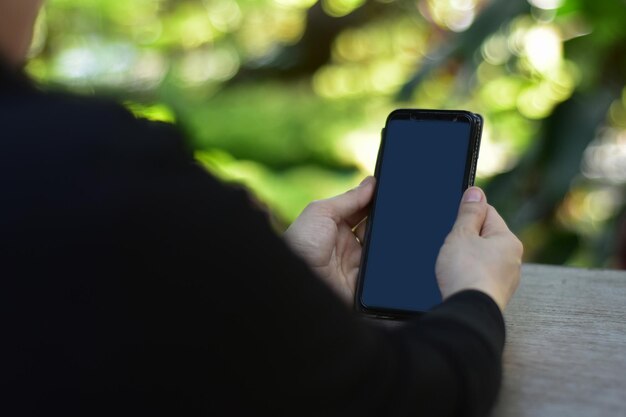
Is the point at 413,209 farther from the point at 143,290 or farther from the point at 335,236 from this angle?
the point at 143,290

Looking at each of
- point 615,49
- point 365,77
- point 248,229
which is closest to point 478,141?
point 248,229

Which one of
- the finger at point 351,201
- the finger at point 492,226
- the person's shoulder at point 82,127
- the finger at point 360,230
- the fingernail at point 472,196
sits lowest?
the finger at point 360,230

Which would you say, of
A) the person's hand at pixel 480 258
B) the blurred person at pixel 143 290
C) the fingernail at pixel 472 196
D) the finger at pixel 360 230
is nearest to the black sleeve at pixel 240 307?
the blurred person at pixel 143 290

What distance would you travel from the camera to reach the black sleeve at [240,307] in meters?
0.34

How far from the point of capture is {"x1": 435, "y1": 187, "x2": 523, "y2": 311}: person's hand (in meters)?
0.51

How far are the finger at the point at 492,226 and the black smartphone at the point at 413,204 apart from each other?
0.09 meters

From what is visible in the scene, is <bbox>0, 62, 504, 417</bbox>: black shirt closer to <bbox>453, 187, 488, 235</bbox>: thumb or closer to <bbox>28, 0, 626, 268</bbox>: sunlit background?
<bbox>28, 0, 626, 268</bbox>: sunlit background

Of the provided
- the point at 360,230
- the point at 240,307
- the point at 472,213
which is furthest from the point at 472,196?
the point at 240,307

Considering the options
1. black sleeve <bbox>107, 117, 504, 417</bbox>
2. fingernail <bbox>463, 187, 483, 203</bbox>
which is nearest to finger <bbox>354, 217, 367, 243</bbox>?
fingernail <bbox>463, 187, 483, 203</bbox>

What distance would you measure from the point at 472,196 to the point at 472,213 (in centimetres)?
4

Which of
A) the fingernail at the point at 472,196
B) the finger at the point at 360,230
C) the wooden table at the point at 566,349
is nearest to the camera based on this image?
the wooden table at the point at 566,349

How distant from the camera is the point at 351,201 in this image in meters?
0.71

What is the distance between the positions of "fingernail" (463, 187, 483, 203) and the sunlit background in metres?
0.21

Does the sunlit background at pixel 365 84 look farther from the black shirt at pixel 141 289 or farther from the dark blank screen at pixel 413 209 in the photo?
the dark blank screen at pixel 413 209
